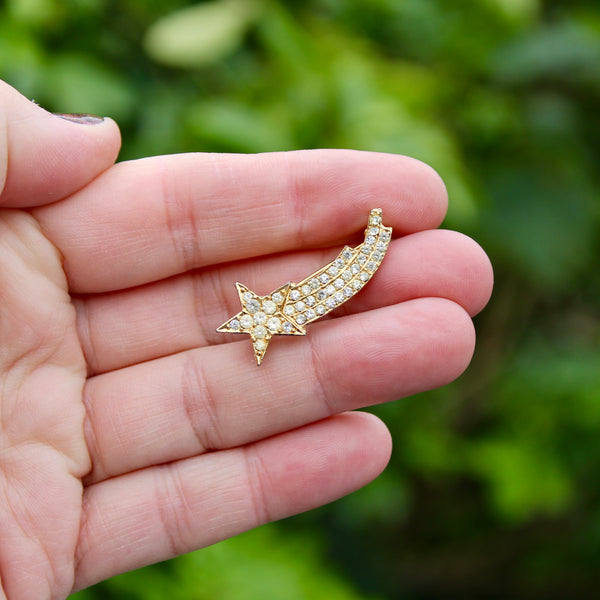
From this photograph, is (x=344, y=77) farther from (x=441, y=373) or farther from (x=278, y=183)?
(x=441, y=373)

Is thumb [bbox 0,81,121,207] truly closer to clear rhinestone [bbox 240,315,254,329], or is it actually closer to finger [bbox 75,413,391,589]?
clear rhinestone [bbox 240,315,254,329]

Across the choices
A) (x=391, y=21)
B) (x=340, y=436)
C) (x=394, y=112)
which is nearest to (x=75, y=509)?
(x=340, y=436)

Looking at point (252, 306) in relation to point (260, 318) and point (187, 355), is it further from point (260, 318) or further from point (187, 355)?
point (187, 355)

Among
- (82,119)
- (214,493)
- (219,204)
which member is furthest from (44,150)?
(214,493)

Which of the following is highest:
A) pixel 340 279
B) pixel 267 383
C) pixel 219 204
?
pixel 219 204

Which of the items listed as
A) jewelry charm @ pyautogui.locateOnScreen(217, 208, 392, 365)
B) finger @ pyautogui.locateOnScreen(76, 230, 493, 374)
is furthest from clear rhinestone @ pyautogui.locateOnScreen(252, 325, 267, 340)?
finger @ pyautogui.locateOnScreen(76, 230, 493, 374)

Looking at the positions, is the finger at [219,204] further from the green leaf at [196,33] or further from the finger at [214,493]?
the green leaf at [196,33]
